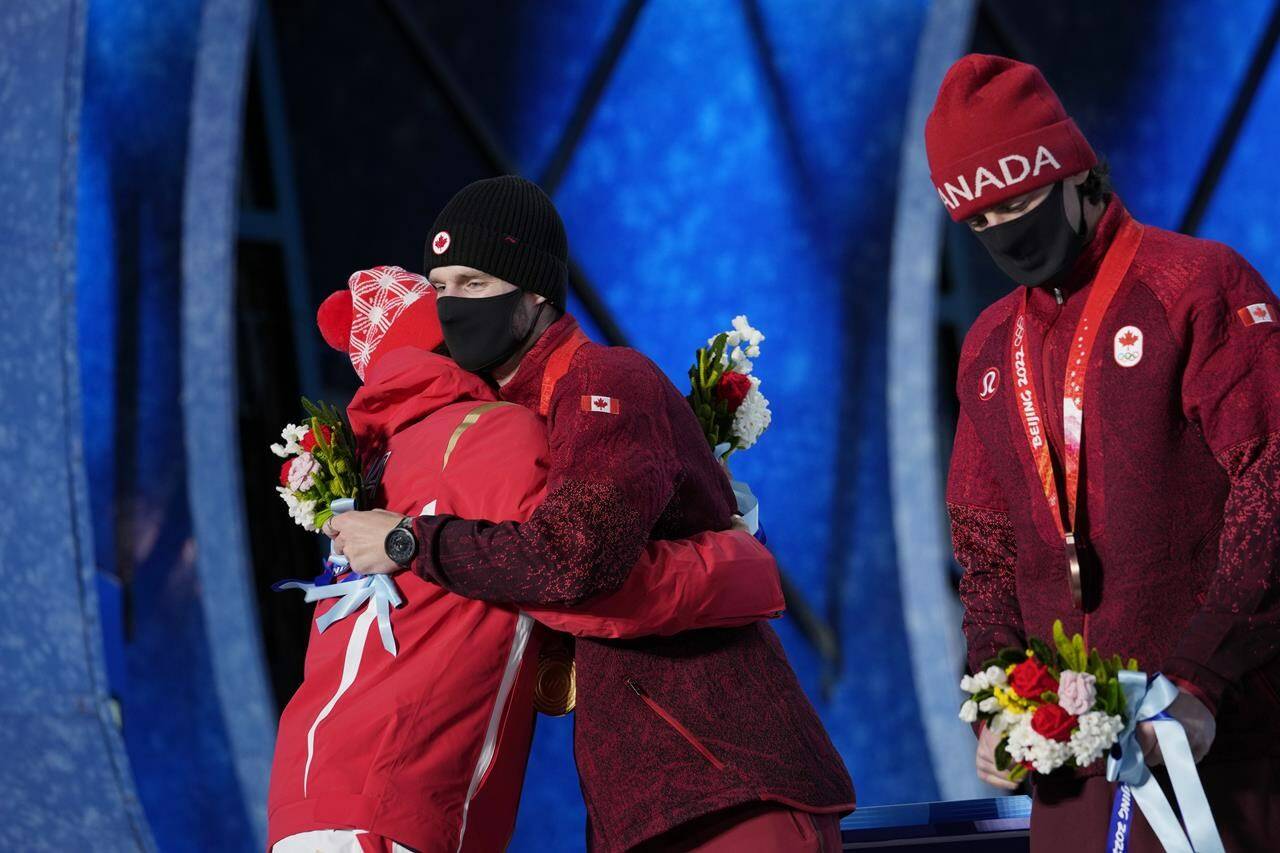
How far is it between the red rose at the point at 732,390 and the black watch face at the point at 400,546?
2.54 ft

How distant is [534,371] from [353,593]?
494 mm

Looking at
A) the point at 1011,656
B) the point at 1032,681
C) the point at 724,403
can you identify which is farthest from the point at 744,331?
the point at 1032,681

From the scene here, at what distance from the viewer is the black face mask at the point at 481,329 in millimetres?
2854

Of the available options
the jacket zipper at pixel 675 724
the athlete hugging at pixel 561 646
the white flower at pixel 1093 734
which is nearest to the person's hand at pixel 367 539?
the athlete hugging at pixel 561 646

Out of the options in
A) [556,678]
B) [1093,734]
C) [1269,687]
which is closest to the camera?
[1093,734]

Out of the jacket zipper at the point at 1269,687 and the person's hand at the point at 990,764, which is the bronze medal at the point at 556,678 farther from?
the jacket zipper at the point at 1269,687

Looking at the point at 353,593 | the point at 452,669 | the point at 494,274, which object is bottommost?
the point at 452,669

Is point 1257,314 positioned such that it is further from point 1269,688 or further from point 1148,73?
point 1148,73

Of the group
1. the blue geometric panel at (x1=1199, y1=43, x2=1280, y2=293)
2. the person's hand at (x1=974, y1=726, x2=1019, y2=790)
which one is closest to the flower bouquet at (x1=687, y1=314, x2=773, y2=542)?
the person's hand at (x1=974, y1=726, x2=1019, y2=790)

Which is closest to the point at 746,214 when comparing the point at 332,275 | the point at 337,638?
the point at 332,275

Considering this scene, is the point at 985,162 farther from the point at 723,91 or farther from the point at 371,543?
the point at 723,91

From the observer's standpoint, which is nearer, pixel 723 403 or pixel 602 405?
pixel 602 405

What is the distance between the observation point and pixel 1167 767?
2.08 metres

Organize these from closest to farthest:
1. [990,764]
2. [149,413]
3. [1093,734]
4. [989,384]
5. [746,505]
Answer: [1093,734], [990,764], [989,384], [746,505], [149,413]
